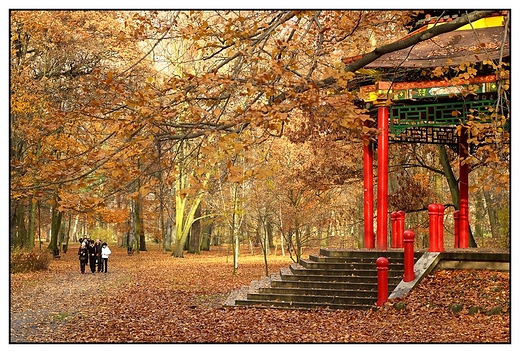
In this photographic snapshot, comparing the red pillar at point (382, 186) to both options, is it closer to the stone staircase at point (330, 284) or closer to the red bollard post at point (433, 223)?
the stone staircase at point (330, 284)

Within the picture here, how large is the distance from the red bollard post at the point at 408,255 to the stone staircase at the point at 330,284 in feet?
1.39

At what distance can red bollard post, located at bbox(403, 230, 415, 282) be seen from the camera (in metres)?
14.0

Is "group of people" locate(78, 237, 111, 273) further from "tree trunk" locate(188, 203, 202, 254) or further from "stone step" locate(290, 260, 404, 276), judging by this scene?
"tree trunk" locate(188, 203, 202, 254)

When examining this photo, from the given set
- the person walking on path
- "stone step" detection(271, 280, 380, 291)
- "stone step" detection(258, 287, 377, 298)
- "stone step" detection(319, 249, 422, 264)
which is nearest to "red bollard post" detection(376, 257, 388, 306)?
"stone step" detection(258, 287, 377, 298)

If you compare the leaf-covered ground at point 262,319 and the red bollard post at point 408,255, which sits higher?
the red bollard post at point 408,255

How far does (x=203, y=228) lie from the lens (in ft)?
171

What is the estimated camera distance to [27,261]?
26312 mm

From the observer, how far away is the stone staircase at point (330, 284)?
48.6 feet

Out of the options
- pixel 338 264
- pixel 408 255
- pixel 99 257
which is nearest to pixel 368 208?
pixel 338 264

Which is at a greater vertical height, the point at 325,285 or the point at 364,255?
the point at 364,255

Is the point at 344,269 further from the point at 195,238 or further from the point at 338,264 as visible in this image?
the point at 195,238

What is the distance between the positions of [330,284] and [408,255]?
197 cm

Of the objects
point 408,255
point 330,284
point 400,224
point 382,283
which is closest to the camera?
point 382,283

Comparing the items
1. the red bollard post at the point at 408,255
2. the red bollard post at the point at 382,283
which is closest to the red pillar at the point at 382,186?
the red bollard post at the point at 408,255
